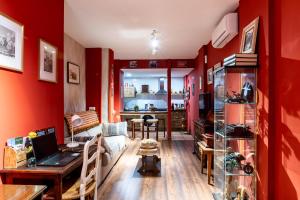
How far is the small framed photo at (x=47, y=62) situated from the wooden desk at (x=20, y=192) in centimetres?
135

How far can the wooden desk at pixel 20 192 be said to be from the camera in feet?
4.87

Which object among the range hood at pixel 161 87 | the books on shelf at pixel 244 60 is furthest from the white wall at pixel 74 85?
the range hood at pixel 161 87

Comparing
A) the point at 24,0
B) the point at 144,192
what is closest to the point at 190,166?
the point at 144,192

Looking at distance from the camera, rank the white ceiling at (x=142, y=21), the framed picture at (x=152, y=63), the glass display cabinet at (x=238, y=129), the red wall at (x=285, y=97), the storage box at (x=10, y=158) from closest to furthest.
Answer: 1. the red wall at (x=285, y=97)
2. the storage box at (x=10, y=158)
3. the glass display cabinet at (x=238, y=129)
4. the white ceiling at (x=142, y=21)
5. the framed picture at (x=152, y=63)

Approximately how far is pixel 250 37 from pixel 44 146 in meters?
2.58

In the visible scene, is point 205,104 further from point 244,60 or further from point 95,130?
point 244,60

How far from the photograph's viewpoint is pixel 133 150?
645 centimetres

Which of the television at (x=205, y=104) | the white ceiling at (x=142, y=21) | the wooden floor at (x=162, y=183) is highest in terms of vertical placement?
the white ceiling at (x=142, y=21)

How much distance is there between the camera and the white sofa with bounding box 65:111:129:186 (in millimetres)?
3939

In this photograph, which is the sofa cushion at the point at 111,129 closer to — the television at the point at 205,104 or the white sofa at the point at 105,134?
the white sofa at the point at 105,134

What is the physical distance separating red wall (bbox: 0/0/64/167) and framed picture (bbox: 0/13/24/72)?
67 millimetres

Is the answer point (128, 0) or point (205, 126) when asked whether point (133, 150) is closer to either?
point (205, 126)

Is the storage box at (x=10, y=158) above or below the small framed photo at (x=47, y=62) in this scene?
below

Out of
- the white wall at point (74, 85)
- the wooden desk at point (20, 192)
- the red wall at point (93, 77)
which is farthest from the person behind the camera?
the red wall at point (93, 77)
